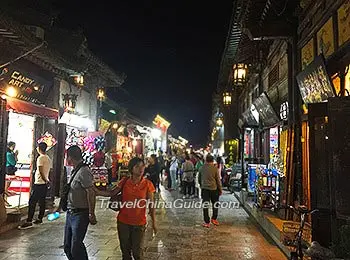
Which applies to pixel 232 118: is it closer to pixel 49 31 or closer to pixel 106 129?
pixel 106 129

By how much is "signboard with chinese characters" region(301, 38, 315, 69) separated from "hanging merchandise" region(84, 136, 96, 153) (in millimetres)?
11127

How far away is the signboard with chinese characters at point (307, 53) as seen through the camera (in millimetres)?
8468

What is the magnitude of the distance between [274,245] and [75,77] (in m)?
11.6

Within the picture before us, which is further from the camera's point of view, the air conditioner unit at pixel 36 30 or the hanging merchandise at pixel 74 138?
the hanging merchandise at pixel 74 138

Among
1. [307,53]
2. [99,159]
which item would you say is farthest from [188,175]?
[307,53]

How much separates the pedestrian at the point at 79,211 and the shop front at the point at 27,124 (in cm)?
601

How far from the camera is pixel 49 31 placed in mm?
15938

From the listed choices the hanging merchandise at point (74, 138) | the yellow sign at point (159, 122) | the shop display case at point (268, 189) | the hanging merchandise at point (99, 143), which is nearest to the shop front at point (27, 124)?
the hanging merchandise at point (74, 138)

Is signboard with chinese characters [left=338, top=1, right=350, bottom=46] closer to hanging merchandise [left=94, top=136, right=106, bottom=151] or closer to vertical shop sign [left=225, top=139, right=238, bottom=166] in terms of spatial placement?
hanging merchandise [left=94, top=136, right=106, bottom=151]

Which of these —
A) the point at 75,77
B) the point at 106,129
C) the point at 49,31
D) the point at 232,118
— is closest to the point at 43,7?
the point at 49,31

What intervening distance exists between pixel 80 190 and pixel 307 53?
6.57 meters

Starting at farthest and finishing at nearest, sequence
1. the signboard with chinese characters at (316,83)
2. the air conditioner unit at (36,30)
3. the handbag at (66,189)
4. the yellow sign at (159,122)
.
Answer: the yellow sign at (159,122), the air conditioner unit at (36,30), the signboard with chinese characters at (316,83), the handbag at (66,189)

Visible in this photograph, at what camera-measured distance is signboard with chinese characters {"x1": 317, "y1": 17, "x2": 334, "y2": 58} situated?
7.14 m

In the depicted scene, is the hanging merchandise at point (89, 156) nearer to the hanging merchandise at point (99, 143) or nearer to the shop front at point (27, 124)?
the hanging merchandise at point (99, 143)
